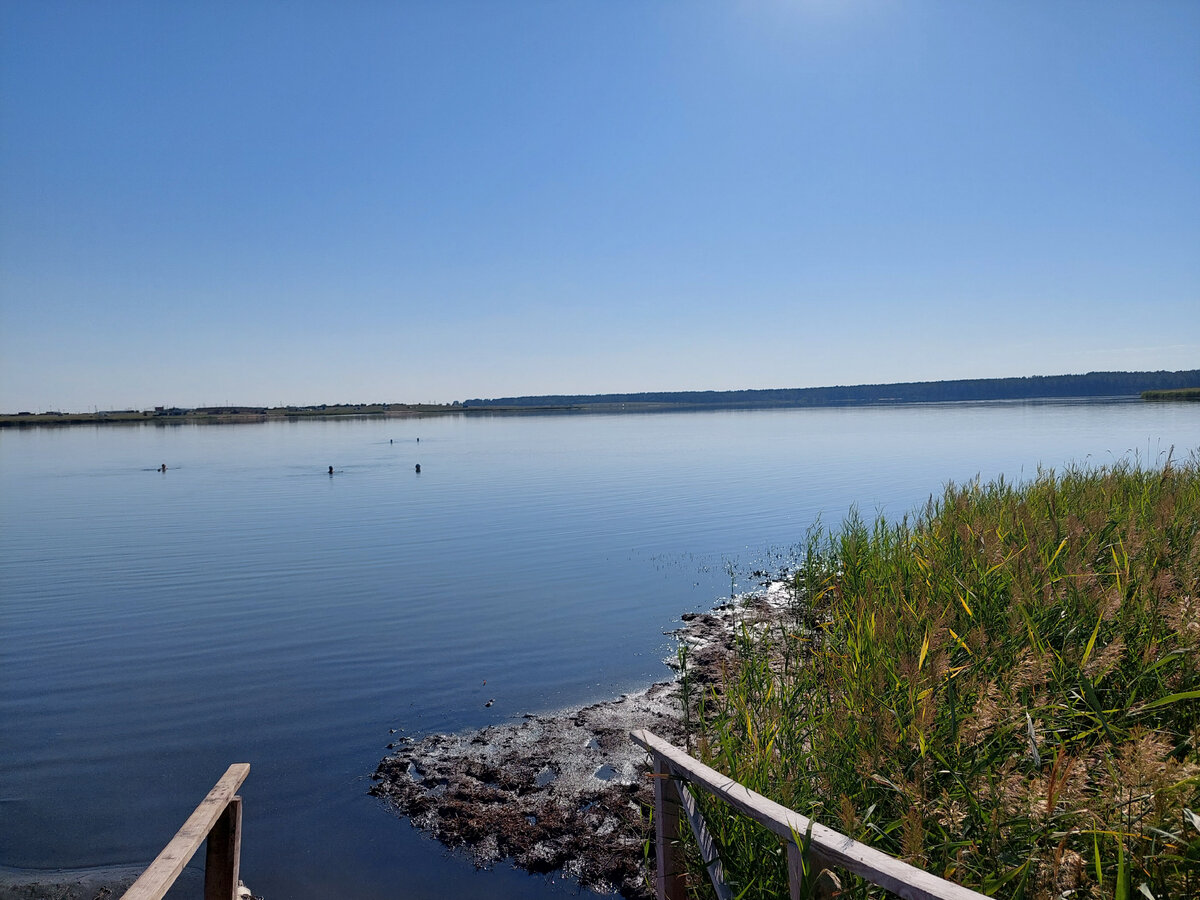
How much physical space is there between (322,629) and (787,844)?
51.9ft

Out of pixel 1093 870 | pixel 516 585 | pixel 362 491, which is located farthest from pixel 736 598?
pixel 362 491

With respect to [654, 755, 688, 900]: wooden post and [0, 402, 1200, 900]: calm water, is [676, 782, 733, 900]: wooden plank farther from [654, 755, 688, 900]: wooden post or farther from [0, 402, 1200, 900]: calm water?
[0, 402, 1200, 900]: calm water

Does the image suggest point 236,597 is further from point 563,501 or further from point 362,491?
point 362,491

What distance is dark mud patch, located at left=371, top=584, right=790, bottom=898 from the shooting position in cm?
830

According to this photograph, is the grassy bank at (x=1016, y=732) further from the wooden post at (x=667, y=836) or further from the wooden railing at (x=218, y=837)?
the wooden railing at (x=218, y=837)

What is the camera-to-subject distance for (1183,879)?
129 inches

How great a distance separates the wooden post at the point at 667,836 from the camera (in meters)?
5.47

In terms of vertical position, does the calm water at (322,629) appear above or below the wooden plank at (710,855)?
below

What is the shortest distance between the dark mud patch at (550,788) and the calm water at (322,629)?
36 cm

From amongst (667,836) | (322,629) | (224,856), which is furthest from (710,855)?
(322,629)

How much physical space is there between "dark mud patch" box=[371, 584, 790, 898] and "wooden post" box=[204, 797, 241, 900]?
3.17m

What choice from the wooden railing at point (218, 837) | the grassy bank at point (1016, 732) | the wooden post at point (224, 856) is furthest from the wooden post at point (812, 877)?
the wooden post at point (224, 856)

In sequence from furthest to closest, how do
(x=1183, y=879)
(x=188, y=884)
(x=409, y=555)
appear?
(x=409, y=555)
(x=188, y=884)
(x=1183, y=879)

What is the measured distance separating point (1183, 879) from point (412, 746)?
395 inches
